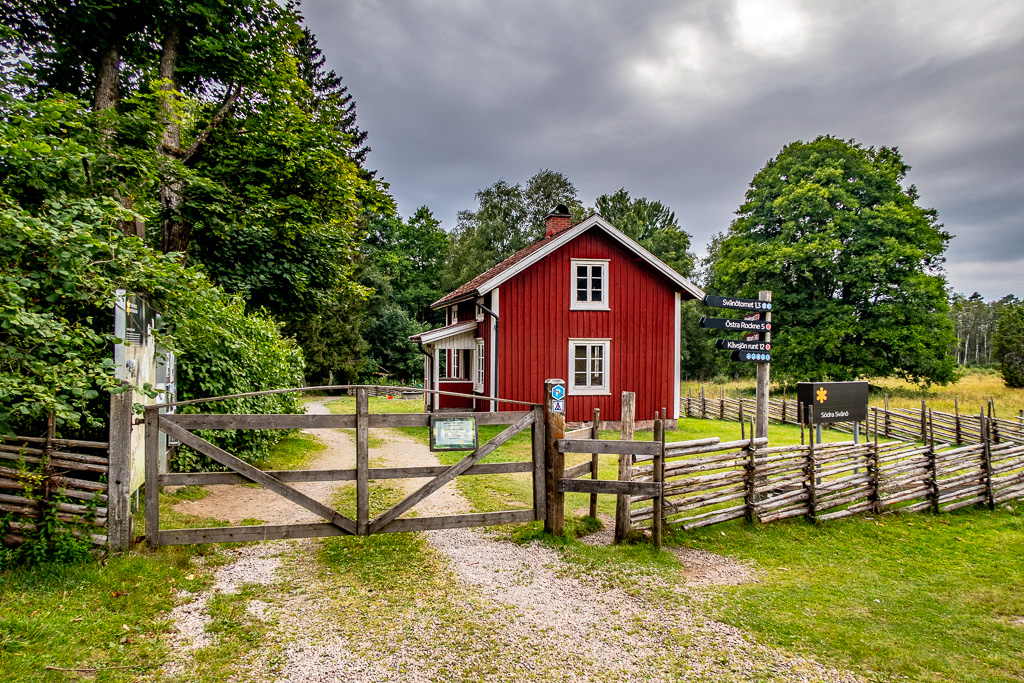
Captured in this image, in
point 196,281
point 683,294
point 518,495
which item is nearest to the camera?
point 196,281

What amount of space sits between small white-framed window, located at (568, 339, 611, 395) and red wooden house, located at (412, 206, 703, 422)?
0.11ft

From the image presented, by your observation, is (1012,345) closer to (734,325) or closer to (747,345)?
(747,345)

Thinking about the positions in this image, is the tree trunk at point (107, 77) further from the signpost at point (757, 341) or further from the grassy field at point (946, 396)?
the grassy field at point (946, 396)

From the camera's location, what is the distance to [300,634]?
4602 mm

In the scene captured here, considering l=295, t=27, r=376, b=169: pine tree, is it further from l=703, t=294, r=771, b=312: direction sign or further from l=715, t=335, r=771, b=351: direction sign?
l=715, t=335, r=771, b=351: direction sign

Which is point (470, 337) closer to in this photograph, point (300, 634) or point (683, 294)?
point (683, 294)

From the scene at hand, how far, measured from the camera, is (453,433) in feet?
22.5

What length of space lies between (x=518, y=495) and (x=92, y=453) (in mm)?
6092

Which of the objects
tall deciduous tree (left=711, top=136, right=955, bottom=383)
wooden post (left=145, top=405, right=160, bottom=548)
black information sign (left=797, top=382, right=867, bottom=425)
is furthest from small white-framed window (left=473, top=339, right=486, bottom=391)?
tall deciduous tree (left=711, top=136, right=955, bottom=383)

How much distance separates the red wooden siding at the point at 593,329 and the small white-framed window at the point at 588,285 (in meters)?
0.16

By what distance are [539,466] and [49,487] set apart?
517cm

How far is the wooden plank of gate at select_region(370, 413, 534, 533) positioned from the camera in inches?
254

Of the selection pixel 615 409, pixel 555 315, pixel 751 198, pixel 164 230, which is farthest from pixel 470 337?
pixel 751 198

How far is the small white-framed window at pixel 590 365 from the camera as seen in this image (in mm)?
18125
